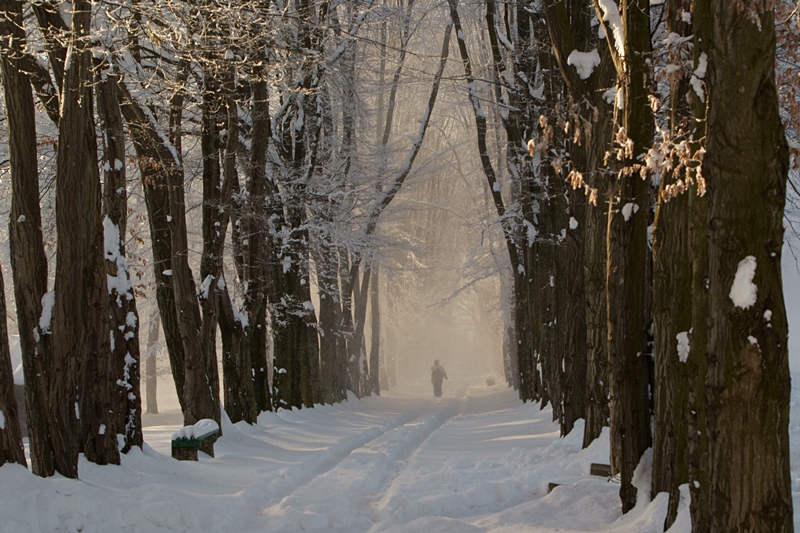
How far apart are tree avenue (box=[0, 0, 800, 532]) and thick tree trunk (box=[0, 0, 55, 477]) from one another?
0.07 ft

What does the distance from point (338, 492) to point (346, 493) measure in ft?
0.31

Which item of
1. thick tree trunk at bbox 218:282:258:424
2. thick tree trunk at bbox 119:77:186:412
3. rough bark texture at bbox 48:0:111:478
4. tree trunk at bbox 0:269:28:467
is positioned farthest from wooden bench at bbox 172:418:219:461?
thick tree trunk at bbox 218:282:258:424

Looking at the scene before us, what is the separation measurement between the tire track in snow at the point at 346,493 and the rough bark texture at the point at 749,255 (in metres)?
4.19

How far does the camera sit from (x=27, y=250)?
845 cm

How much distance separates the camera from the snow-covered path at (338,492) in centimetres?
748

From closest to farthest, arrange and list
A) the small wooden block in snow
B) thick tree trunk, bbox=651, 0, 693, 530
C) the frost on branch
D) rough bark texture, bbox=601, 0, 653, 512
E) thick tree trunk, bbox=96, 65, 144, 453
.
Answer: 1. thick tree trunk, bbox=651, 0, 693, 530
2. rough bark texture, bbox=601, 0, 653, 512
3. the small wooden block in snow
4. the frost on branch
5. thick tree trunk, bbox=96, 65, 144, 453

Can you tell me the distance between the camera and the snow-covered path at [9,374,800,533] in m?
7.48

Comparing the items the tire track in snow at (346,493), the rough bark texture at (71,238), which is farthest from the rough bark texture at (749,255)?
the rough bark texture at (71,238)

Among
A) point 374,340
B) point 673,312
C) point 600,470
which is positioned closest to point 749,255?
point 673,312

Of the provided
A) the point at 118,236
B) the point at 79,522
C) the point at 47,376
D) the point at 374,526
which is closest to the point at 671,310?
the point at 374,526

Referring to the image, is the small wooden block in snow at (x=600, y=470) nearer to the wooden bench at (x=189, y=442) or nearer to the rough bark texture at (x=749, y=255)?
the rough bark texture at (x=749, y=255)

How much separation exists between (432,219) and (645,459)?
37501 millimetres

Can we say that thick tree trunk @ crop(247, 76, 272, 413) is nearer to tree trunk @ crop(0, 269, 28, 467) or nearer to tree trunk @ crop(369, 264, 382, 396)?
tree trunk @ crop(0, 269, 28, 467)

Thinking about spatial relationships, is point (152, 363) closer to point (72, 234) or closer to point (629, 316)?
point (72, 234)
